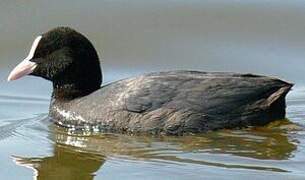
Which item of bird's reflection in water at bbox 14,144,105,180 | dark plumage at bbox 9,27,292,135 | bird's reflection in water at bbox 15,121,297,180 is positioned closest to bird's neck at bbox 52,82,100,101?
dark plumage at bbox 9,27,292,135

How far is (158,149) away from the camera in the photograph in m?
8.02

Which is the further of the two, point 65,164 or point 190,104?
point 190,104

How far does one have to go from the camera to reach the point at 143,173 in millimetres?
7473

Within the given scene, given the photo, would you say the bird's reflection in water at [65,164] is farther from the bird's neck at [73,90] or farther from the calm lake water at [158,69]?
the bird's neck at [73,90]

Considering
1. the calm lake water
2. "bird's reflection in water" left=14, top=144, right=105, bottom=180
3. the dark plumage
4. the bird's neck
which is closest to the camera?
"bird's reflection in water" left=14, top=144, right=105, bottom=180

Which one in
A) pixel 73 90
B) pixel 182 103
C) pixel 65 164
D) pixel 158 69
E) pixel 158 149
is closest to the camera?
pixel 65 164

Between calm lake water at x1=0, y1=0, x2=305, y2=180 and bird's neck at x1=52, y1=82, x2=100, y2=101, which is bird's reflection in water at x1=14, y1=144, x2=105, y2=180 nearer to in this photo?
calm lake water at x1=0, y1=0, x2=305, y2=180

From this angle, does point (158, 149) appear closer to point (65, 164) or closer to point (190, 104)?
point (190, 104)

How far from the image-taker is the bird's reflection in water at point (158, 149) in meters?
7.68

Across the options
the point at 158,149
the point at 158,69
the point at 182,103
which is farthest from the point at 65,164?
the point at 158,69

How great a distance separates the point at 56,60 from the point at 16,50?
2.16 m

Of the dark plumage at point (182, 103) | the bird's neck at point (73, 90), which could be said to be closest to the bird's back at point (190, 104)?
the dark plumage at point (182, 103)

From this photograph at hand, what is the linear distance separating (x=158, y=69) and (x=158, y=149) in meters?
2.55

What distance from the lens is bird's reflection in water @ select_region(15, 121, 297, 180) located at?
7684mm
